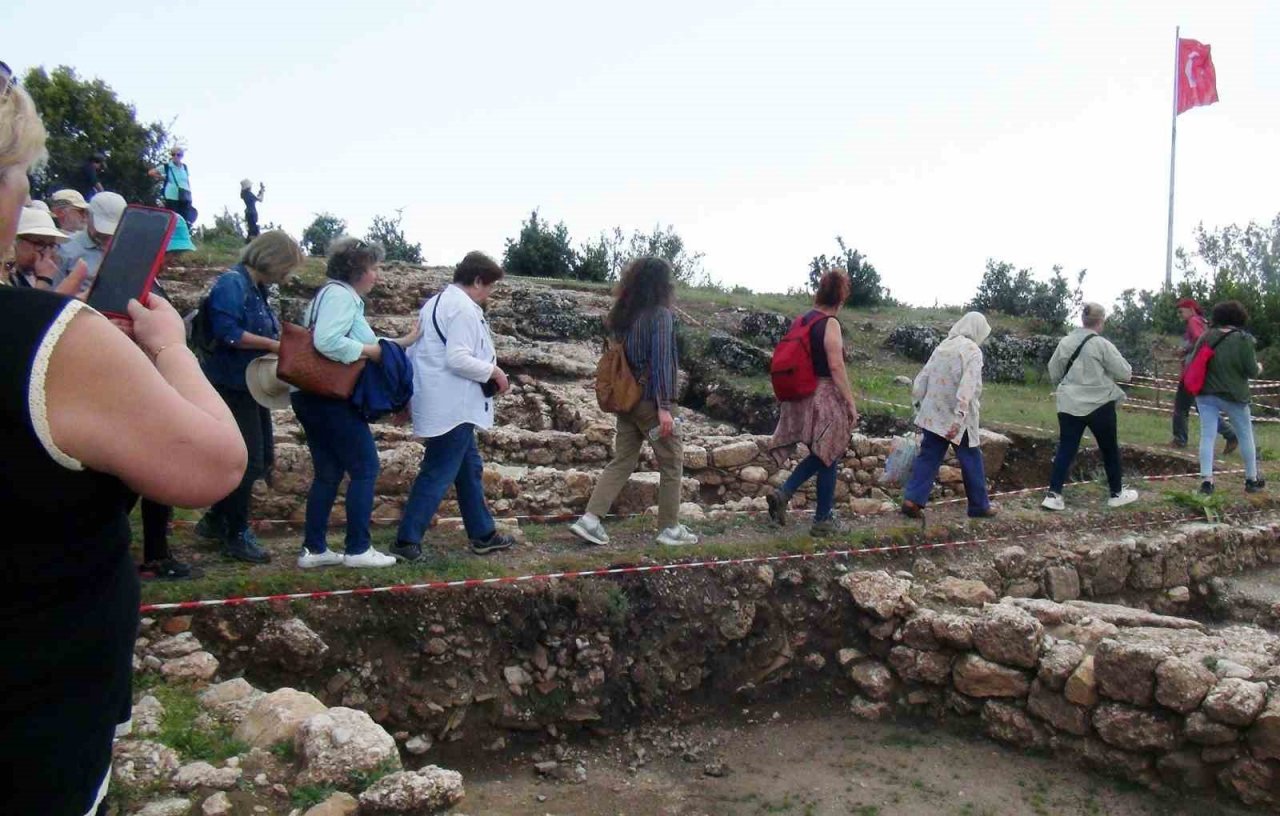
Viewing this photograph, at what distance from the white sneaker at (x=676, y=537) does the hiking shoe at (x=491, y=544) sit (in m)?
1.07

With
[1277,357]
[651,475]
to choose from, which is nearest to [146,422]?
[651,475]

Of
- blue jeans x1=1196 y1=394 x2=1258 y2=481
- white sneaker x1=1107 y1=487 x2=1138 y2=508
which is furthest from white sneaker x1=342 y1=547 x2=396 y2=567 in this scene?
blue jeans x1=1196 y1=394 x2=1258 y2=481

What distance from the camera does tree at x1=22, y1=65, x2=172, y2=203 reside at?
20875mm

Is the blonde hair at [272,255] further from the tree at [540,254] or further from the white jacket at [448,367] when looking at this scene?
the tree at [540,254]

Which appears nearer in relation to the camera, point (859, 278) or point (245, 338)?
point (245, 338)

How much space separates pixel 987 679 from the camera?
5.80 metres

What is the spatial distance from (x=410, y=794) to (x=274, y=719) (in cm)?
81

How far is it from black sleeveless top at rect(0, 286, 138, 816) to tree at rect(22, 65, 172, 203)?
2177 cm

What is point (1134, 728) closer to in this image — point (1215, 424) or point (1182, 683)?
point (1182, 683)

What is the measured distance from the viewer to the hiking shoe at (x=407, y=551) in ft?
18.9

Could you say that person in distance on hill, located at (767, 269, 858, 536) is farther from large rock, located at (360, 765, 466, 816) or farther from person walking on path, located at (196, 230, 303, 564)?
large rock, located at (360, 765, 466, 816)

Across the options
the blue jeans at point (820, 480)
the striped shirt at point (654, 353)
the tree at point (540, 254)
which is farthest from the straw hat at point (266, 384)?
the tree at point (540, 254)

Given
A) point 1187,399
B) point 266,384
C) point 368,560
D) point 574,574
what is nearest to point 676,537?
point 574,574

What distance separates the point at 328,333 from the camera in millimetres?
5141
